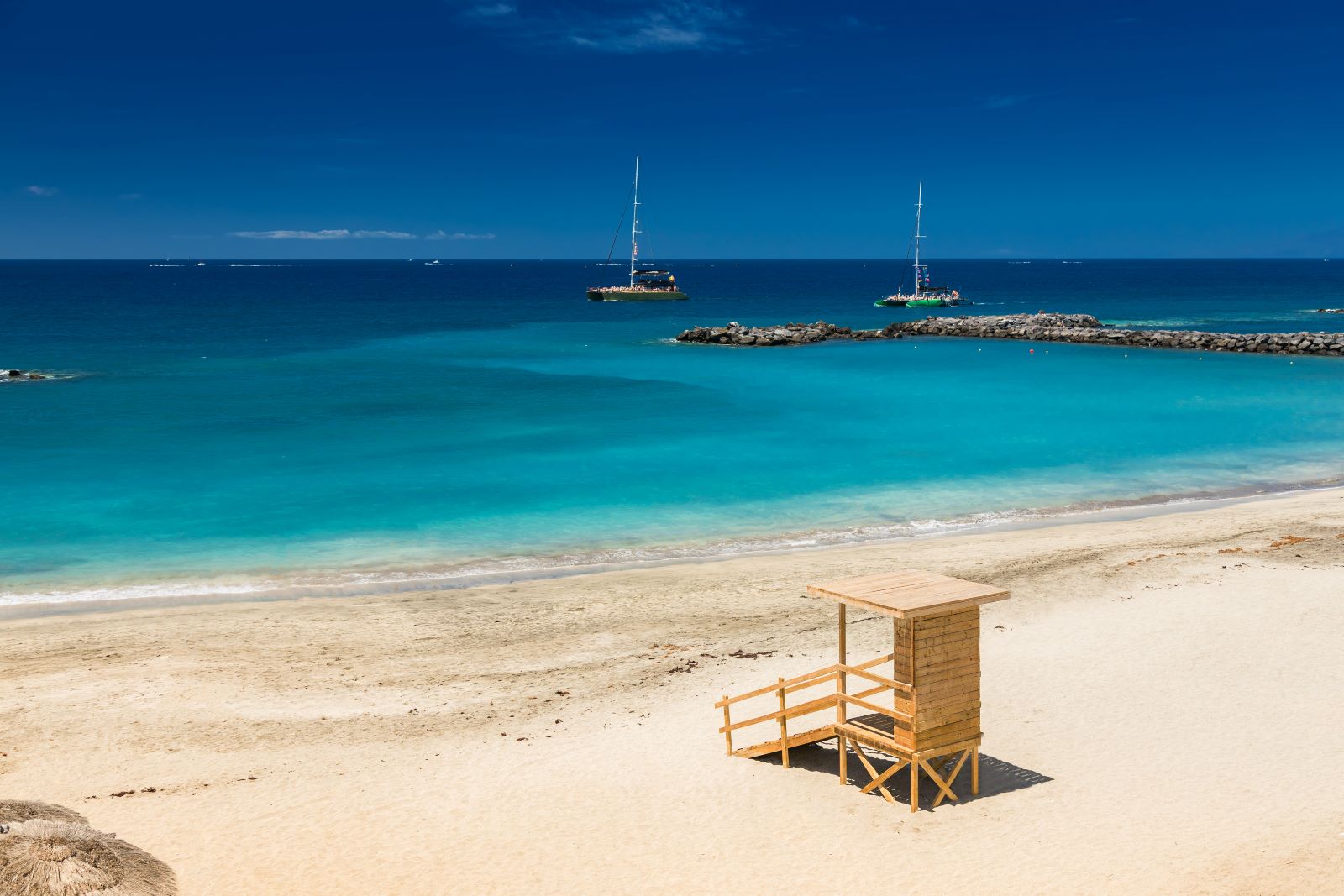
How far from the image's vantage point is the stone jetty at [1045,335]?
214 feet

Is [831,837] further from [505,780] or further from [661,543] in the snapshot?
[661,543]

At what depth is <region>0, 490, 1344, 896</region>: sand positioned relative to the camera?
11070 mm

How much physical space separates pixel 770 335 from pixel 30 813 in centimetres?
6292

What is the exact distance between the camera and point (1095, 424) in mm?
40594

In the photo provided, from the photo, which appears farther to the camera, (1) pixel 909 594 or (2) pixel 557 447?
(2) pixel 557 447

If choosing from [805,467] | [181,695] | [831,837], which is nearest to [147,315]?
[805,467]

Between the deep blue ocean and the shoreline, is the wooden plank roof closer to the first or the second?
the shoreline

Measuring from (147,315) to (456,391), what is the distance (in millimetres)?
60718

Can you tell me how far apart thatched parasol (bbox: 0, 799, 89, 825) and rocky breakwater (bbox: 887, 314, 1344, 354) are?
220ft

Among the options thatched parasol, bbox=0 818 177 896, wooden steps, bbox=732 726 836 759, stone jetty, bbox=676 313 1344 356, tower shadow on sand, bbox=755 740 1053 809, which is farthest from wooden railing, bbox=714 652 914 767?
stone jetty, bbox=676 313 1344 356

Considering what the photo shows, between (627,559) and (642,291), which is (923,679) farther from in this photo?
(642,291)

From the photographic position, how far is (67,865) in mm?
9367

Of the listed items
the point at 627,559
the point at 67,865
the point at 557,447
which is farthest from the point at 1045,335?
the point at 67,865

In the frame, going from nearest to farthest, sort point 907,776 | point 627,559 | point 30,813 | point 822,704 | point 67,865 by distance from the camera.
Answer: point 67,865 → point 30,813 → point 907,776 → point 822,704 → point 627,559
